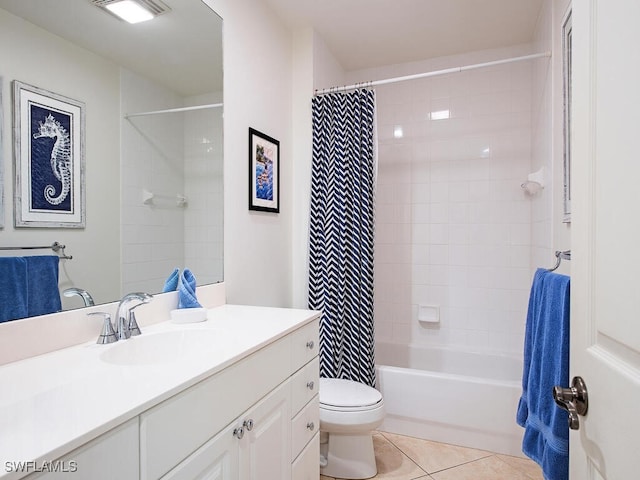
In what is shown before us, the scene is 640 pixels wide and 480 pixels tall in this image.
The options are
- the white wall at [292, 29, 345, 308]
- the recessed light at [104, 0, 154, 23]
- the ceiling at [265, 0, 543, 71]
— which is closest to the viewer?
the recessed light at [104, 0, 154, 23]

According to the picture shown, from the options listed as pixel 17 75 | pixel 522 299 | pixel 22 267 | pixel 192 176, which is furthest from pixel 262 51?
pixel 522 299

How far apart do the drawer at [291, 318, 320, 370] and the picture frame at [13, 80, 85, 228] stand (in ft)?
2.73

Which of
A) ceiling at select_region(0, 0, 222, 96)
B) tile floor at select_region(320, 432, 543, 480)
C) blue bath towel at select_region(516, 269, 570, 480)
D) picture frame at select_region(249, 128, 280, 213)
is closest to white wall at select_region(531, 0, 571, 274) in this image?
blue bath towel at select_region(516, 269, 570, 480)

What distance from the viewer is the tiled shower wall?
274cm

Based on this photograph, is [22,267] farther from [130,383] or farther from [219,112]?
[219,112]

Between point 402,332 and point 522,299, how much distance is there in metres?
0.93

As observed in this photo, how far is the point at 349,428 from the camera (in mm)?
1830

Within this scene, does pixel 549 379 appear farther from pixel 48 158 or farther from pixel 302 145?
pixel 302 145

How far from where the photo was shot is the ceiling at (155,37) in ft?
3.63

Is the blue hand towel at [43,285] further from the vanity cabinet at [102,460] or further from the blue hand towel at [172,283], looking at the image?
the vanity cabinet at [102,460]

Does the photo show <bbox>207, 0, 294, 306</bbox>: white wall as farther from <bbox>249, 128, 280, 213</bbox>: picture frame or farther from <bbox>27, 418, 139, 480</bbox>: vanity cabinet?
<bbox>27, 418, 139, 480</bbox>: vanity cabinet

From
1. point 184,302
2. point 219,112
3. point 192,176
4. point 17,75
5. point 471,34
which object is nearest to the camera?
point 17,75

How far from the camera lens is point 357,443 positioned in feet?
6.28

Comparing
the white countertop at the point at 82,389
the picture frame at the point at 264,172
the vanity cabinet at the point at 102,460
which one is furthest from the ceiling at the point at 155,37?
the vanity cabinet at the point at 102,460
